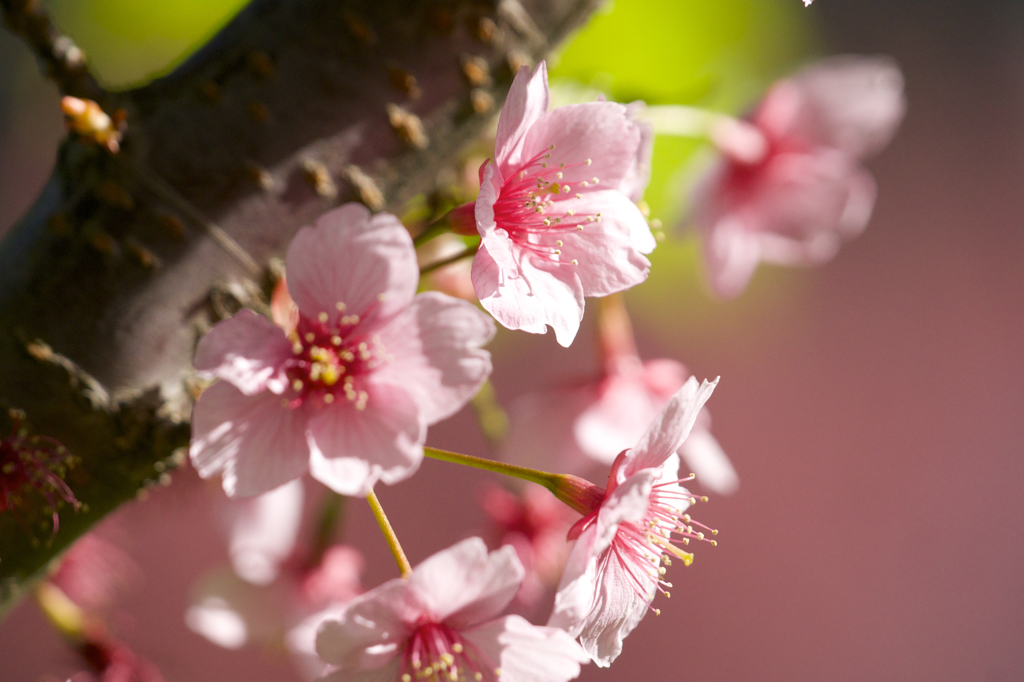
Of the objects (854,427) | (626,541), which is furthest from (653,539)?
(854,427)

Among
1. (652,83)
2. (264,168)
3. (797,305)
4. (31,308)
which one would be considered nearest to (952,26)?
(797,305)

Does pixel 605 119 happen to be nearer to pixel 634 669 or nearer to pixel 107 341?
pixel 107 341

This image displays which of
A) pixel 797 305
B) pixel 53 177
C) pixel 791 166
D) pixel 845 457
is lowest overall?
pixel 845 457

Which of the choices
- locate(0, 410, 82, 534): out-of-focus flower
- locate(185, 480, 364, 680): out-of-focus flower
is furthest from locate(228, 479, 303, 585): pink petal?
locate(0, 410, 82, 534): out-of-focus flower

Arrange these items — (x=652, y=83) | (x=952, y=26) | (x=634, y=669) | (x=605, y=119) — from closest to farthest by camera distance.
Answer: (x=605, y=119) < (x=652, y=83) < (x=634, y=669) < (x=952, y=26)

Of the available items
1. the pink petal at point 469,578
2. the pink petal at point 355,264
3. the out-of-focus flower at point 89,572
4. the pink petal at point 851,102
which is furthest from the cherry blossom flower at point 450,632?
the pink petal at point 851,102

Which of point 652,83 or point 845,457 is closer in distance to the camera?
point 652,83

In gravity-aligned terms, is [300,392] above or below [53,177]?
below

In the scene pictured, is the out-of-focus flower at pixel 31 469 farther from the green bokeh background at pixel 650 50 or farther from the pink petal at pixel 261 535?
the green bokeh background at pixel 650 50

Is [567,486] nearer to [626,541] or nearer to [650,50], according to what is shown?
[626,541]
